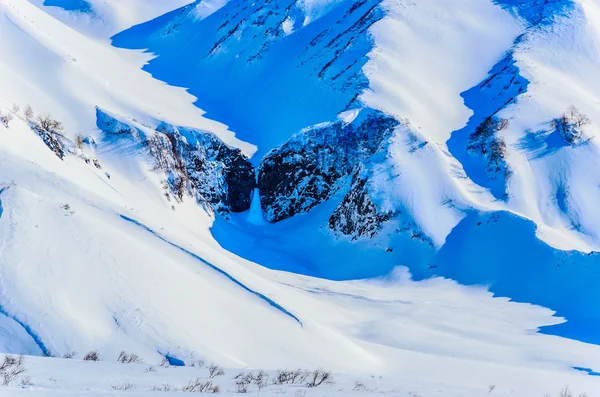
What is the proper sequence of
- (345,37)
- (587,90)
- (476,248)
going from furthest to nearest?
(345,37)
(587,90)
(476,248)

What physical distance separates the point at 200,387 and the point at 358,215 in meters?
25.2

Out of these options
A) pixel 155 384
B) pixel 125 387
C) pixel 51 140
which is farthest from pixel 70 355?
pixel 51 140

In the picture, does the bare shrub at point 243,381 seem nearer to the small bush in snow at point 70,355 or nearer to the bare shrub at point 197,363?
the bare shrub at point 197,363

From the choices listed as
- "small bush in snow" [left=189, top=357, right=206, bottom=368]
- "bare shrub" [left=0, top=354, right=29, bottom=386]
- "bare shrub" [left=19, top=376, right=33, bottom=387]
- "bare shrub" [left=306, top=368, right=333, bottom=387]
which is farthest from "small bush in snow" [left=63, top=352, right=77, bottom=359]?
"bare shrub" [left=306, top=368, right=333, bottom=387]

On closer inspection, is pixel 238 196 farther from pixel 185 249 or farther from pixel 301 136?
pixel 185 249

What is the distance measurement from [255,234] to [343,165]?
7736 mm

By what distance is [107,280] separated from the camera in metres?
15.3

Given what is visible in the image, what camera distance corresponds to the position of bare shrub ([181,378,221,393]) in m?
8.75

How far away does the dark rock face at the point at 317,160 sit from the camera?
1496 inches

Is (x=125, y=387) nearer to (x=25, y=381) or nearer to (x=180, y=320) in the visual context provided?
(x=25, y=381)

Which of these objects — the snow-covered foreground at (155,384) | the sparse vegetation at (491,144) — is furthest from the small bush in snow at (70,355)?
the sparse vegetation at (491,144)

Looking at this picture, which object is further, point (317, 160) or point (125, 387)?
point (317, 160)

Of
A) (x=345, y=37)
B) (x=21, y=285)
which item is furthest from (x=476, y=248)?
(x=345, y=37)

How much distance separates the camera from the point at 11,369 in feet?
28.2
